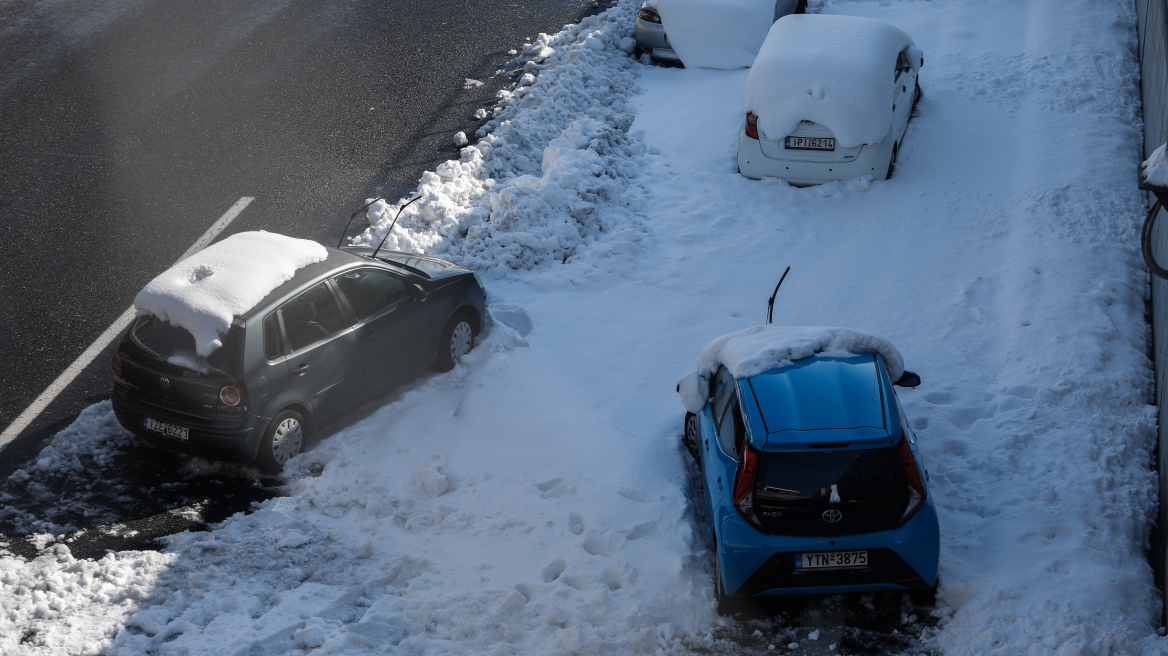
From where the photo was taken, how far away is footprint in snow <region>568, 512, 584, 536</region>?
674 centimetres

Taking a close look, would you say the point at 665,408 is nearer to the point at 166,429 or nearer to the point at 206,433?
the point at 206,433

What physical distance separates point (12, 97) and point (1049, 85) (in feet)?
48.7

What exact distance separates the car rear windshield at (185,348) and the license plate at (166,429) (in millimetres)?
500

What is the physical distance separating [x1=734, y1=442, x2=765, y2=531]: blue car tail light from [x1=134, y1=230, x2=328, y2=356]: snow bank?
13.0ft

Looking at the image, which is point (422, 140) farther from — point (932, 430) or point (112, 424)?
point (932, 430)

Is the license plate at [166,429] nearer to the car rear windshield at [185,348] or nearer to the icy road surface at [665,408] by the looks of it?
the car rear windshield at [185,348]

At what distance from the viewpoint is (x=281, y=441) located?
7.41m

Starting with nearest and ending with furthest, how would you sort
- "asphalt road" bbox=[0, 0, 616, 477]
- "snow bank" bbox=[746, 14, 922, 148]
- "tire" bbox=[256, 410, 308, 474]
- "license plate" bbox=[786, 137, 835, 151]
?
"tire" bbox=[256, 410, 308, 474] → "asphalt road" bbox=[0, 0, 616, 477] → "snow bank" bbox=[746, 14, 922, 148] → "license plate" bbox=[786, 137, 835, 151]

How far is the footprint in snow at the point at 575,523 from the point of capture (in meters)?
6.74

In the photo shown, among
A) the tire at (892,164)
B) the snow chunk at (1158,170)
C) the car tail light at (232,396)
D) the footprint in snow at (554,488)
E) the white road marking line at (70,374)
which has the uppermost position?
the snow chunk at (1158,170)

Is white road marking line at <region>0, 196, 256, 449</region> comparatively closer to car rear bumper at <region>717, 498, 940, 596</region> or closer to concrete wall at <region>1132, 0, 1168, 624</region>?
car rear bumper at <region>717, 498, 940, 596</region>

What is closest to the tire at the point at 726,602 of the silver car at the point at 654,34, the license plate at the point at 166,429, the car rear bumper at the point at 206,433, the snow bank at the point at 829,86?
the car rear bumper at the point at 206,433

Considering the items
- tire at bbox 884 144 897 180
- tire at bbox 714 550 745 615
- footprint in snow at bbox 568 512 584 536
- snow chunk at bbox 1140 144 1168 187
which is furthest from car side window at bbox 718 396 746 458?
tire at bbox 884 144 897 180

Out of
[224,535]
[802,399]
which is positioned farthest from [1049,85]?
[224,535]
